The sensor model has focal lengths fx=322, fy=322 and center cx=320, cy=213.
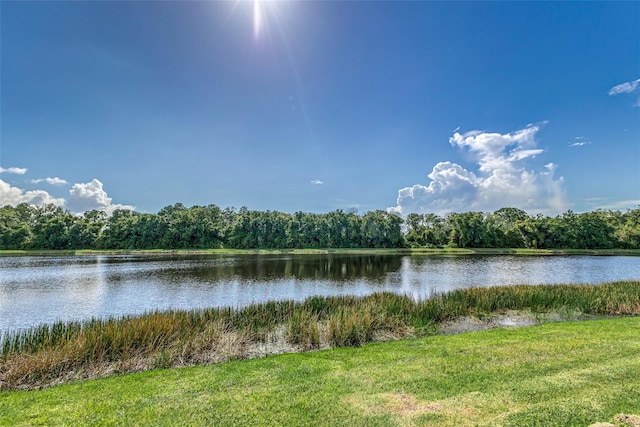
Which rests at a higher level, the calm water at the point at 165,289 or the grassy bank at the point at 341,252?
the grassy bank at the point at 341,252

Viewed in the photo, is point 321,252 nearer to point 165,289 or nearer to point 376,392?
point 165,289

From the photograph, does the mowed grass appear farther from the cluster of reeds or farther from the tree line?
the tree line

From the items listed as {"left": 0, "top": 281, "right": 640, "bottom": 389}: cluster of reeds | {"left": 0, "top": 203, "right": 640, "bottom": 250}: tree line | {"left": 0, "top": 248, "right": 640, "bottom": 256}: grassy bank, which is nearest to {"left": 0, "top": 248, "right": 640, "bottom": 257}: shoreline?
{"left": 0, "top": 248, "right": 640, "bottom": 256}: grassy bank

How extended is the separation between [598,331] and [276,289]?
16.9 m

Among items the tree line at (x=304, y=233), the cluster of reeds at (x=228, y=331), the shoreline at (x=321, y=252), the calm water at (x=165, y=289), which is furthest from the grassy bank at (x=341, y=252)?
the cluster of reeds at (x=228, y=331)

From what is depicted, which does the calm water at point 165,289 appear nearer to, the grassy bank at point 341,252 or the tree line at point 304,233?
the grassy bank at point 341,252

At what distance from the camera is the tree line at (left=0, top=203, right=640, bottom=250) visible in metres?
73.2

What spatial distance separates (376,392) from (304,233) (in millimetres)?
72277

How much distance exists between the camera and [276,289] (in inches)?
864

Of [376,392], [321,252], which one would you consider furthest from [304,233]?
[376,392]

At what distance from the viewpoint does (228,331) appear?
10.4m

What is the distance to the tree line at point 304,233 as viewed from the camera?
240 ft

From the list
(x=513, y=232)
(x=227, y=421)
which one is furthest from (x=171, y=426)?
(x=513, y=232)

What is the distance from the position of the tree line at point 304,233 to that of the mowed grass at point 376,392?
68702 millimetres
